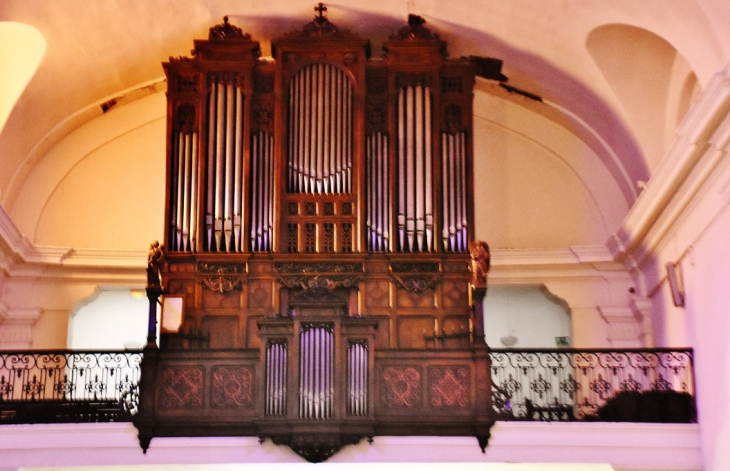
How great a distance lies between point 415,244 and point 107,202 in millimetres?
4714

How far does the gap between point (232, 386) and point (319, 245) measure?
213cm

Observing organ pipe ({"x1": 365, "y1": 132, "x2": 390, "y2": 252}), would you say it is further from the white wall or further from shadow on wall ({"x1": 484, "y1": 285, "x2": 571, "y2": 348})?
the white wall

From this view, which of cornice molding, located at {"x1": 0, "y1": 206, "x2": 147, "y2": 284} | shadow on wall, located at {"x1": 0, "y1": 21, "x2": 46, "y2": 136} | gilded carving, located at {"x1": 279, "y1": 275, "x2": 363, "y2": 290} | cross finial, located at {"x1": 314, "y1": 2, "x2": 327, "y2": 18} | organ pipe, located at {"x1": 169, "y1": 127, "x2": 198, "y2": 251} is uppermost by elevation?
cross finial, located at {"x1": 314, "y1": 2, "x2": 327, "y2": 18}

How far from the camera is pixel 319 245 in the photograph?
1420cm

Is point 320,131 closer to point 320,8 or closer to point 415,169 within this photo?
point 415,169

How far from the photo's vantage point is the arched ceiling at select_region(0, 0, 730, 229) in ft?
45.4

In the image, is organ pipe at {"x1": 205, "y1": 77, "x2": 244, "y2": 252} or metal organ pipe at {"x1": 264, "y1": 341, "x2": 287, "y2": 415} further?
organ pipe at {"x1": 205, "y1": 77, "x2": 244, "y2": 252}

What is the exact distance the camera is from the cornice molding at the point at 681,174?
444 inches

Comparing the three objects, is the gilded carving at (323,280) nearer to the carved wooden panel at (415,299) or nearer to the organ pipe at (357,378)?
the carved wooden panel at (415,299)

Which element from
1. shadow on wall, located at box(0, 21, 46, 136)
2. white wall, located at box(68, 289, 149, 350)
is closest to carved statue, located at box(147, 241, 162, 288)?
shadow on wall, located at box(0, 21, 46, 136)

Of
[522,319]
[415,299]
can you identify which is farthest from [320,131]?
[522,319]

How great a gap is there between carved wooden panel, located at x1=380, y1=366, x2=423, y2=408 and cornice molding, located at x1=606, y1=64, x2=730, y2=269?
339 cm

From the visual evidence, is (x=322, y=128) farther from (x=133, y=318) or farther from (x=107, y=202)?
(x=133, y=318)

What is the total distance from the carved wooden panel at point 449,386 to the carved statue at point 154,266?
3.32 metres
